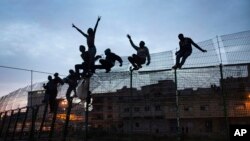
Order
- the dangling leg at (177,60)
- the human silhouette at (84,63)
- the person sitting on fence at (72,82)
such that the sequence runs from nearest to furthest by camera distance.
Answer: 1. the dangling leg at (177,60)
2. the human silhouette at (84,63)
3. the person sitting on fence at (72,82)

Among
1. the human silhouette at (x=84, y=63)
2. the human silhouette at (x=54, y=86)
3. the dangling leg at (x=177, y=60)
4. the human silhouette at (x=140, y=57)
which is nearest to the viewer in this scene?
the dangling leg at (x=177, y=60)

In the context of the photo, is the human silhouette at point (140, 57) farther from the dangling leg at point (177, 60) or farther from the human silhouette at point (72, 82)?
the human silhouette at point (72, 82)

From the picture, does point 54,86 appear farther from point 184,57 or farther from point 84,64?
point 184,57

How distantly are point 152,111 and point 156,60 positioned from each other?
1.64 m

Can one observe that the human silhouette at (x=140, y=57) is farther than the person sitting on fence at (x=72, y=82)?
No

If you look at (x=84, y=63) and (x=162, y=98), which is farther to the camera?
(x=84, y=63)

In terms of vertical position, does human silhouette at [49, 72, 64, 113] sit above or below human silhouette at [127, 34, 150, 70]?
below

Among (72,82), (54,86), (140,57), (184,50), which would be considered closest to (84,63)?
(72,82)

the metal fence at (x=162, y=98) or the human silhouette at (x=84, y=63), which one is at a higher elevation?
the human silhouette at (x=84, y=63)

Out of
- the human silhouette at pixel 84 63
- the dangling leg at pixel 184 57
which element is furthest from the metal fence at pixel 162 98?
the human silhouette at pixel 84 63

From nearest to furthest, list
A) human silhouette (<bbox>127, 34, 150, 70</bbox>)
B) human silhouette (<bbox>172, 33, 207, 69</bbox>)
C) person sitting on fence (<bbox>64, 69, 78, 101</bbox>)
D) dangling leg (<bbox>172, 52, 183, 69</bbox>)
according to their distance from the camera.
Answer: dangling leg (<bbox>172, 52, 183, 69</bbox>) → human silhouette (<bbox>172, 33, 207, 69</bbox>) → human silhouette (<bbox>127, 34, 150, 70</bbox>) → person sitting on fence (<bbox>64, 69, 78, 101</bbox>)

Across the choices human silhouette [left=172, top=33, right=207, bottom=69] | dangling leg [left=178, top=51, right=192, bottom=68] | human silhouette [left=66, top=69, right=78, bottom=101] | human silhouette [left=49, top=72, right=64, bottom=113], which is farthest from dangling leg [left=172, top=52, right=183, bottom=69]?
human silhouette [left=49, top=72, right=64, bottom=113]

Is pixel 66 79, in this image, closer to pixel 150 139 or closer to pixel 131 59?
pixel 131 59

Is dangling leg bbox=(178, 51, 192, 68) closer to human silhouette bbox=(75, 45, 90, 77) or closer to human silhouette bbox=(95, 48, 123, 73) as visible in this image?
human silhouette bbox=(95, 48, 123, 73)
